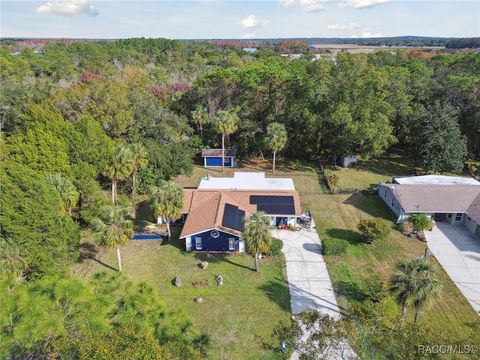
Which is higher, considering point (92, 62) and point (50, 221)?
point (92, 62)

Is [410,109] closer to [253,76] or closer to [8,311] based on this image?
[253,76]

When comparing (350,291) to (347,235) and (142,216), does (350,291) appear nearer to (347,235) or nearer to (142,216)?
(347,235)

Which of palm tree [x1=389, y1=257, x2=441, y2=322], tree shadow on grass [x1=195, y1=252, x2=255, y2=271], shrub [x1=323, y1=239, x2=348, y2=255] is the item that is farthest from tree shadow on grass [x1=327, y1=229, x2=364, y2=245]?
palm tree [x1=389, y1=257, x2=441, y2=322]

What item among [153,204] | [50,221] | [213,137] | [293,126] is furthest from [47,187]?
[293,126]

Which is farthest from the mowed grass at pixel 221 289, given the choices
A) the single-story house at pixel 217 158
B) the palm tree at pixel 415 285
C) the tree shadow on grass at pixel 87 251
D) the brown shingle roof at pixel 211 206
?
the single-story house at pixel 217 158

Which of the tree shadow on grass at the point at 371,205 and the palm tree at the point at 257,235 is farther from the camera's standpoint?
the tree shadow on grass at the point at 371,205

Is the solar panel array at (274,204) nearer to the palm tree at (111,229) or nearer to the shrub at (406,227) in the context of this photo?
the shrub at (406,227)

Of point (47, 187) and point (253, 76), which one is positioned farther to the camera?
point (253, 76)
